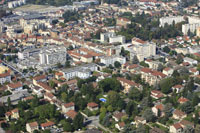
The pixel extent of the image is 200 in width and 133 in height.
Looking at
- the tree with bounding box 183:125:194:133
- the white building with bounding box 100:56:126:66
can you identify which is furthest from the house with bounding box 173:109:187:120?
the white building with bounding box 100:56:126:66

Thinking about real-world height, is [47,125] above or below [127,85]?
below

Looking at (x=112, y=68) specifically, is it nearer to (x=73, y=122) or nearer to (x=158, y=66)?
(x=158, y=66)

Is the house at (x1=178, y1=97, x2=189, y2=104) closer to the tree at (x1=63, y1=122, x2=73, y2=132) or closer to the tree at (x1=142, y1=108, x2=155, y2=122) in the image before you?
the tree at (x1=142, y1=108, x2=155, y2=122)

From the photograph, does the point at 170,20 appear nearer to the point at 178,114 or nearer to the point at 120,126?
the point at 178,114

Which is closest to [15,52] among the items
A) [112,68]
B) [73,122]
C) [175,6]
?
[112,68]

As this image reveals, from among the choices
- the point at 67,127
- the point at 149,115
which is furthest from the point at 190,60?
the point at 67,127

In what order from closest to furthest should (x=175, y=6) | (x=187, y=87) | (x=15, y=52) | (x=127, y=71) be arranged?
(x=187, y=87), (x=127, y=71), (x=15, y=52), (x=175, y=6)

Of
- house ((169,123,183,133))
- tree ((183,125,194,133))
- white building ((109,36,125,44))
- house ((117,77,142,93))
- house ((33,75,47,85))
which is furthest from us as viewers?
white building ((109,36,125,44))

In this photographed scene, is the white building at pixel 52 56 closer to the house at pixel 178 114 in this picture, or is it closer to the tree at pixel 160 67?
the tree at pixel 160 67
